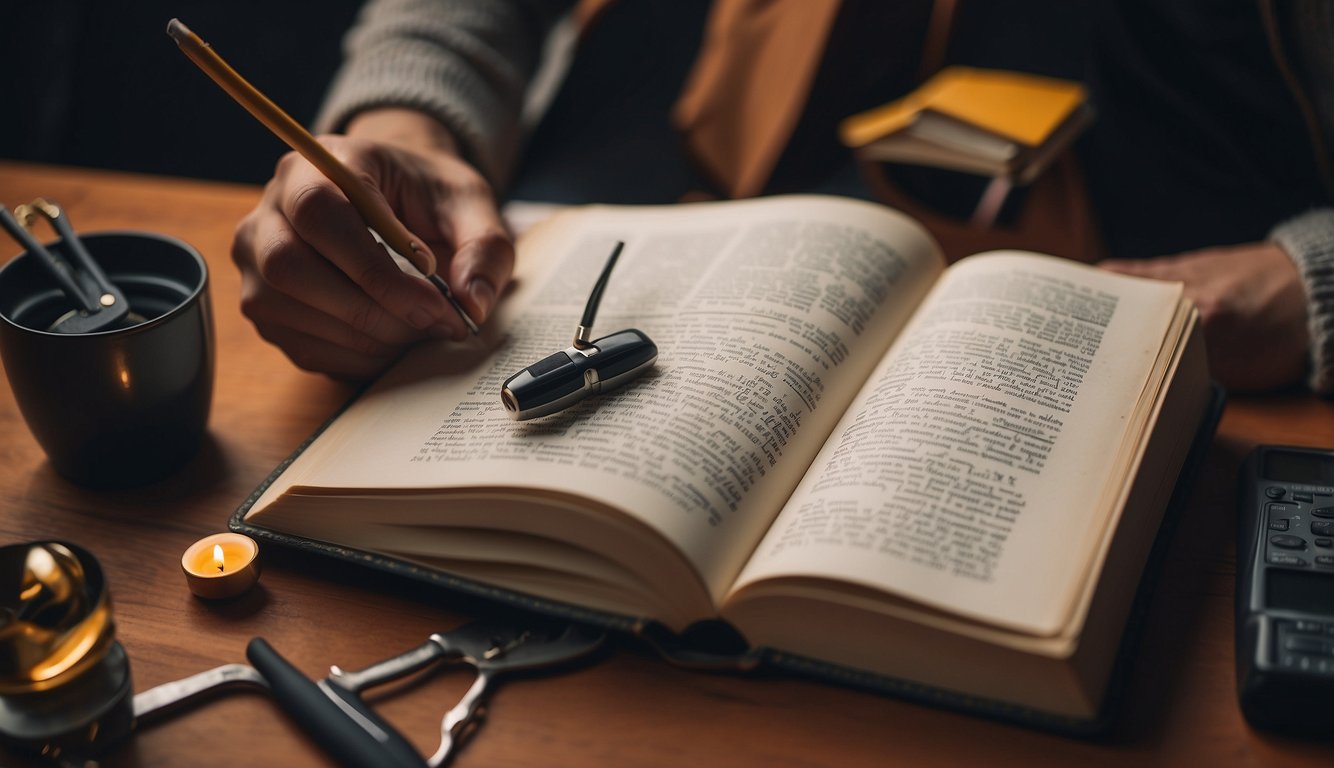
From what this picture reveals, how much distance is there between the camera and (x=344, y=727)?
561 mm

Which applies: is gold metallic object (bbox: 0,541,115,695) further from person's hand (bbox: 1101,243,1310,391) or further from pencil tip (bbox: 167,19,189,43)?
person's hand (bbox: 1101,243,1310,391)

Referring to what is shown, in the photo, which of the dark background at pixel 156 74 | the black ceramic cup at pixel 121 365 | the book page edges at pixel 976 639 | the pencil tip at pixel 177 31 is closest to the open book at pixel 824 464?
the book page edges at pixel 976 639

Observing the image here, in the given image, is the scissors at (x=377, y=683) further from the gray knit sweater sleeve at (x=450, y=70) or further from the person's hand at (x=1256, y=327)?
the gray knit sweater sleeve at (x=450, y=70)

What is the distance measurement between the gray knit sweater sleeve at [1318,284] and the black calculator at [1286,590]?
6.6 inches

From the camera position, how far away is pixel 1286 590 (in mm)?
604

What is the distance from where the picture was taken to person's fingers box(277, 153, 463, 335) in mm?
775

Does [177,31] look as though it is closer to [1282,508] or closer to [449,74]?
[449,74]

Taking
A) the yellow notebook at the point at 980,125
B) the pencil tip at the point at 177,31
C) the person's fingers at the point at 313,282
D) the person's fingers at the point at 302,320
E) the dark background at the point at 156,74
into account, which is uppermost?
the pencil tip at the point at 177,31

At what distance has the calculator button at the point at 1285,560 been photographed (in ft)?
2.02

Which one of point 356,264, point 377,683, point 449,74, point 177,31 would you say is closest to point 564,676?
point 377,683

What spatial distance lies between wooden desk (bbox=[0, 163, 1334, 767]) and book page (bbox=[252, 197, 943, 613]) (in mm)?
77

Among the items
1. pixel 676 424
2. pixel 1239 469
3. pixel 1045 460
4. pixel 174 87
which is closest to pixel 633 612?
pixel 676 424

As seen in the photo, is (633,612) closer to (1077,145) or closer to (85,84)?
(1077,145)

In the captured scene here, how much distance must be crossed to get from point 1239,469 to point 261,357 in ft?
2.66
